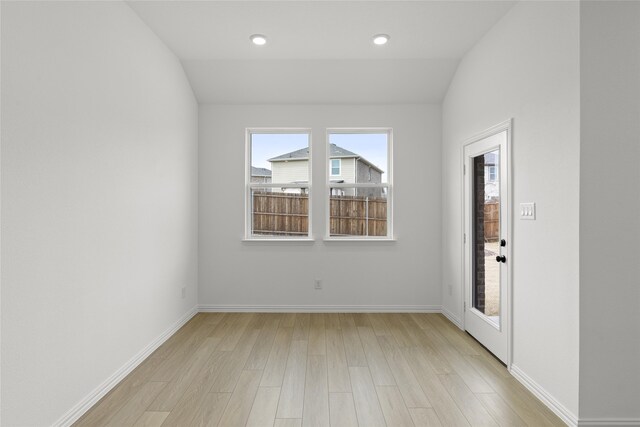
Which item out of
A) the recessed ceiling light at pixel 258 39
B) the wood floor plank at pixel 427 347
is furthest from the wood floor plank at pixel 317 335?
the recessed ceiling light at pixel 258 39

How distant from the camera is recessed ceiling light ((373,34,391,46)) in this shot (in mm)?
3346

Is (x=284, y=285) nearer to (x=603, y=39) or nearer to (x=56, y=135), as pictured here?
(x=56, y=135)

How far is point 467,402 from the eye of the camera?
92.0 inches

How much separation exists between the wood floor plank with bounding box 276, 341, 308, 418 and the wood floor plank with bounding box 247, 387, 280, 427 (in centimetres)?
4

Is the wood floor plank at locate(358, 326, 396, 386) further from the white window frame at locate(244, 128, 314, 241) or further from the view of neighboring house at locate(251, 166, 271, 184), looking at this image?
the view of neighboring house at locate(251, 166, 271, 184)

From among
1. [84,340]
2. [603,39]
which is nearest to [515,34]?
[603,39]

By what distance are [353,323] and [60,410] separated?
2.68m

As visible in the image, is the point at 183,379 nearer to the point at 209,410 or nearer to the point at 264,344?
the point at 209,410

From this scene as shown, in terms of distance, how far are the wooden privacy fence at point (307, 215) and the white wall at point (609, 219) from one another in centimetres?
261

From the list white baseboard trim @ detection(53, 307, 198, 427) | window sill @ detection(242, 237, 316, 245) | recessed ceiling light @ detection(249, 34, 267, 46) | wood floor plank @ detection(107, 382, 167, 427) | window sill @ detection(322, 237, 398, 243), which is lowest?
wood floor plank @ detection(107, 382, 167, 427)

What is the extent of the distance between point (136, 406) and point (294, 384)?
1038mm

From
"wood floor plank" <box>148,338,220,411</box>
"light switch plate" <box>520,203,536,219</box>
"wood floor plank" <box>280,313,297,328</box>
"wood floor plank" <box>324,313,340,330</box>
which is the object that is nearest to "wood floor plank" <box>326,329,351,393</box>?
"wood floor plank" <box>324,313,340,330</box>

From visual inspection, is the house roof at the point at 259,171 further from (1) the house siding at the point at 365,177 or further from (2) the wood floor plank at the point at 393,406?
(2) the wood floor plank at the point at 393,406

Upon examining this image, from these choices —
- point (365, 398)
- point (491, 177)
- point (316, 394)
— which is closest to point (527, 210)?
point (491, 177)
